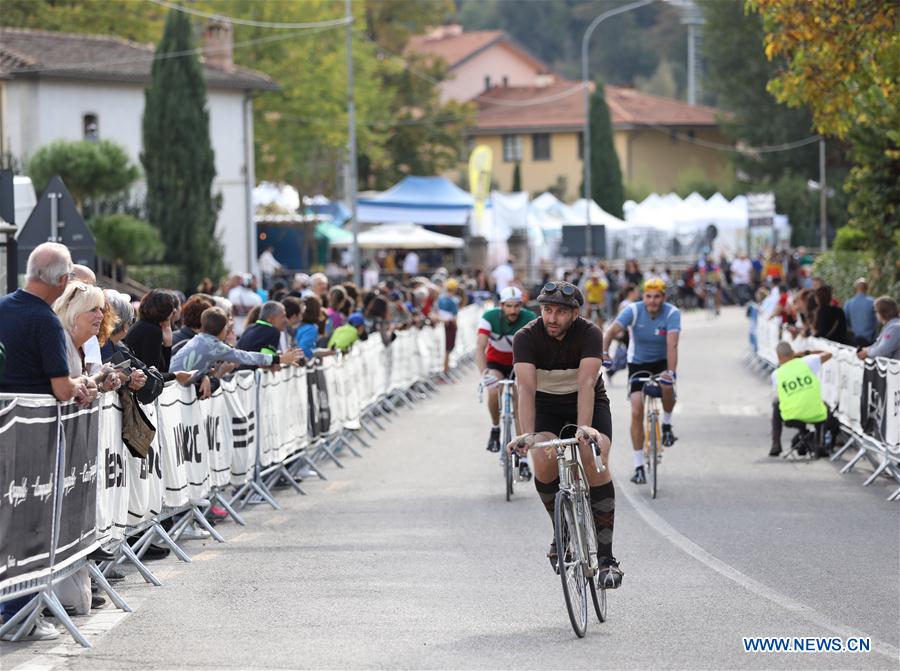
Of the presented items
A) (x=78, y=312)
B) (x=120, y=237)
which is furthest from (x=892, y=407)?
(x=120, y=237)

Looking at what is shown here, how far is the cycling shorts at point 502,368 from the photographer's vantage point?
1600cm

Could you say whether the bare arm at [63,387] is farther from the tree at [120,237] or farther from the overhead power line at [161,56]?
the overhead power line at [161,56]

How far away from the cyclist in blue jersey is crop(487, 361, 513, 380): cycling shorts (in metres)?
1.07

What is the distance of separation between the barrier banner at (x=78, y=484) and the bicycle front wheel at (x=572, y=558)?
2570 mm

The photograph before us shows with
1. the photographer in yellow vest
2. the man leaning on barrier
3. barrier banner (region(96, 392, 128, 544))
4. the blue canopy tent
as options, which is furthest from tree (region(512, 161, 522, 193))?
barrier banner (region(96, 392, 128, 544))

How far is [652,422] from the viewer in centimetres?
1504

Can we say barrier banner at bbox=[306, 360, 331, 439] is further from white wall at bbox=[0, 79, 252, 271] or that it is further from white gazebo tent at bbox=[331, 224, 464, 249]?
white gazebo tent at bbox=[331, 224, 464, 249]

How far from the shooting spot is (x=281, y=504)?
1485 cm

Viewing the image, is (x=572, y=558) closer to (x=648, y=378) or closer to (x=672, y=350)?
(x=672, y=350)

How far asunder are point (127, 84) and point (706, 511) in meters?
36.6

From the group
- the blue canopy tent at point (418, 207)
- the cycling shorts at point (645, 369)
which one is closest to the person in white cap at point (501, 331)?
the cycling shorts at point (645, 369)

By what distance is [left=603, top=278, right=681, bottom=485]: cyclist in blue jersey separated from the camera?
604 inches

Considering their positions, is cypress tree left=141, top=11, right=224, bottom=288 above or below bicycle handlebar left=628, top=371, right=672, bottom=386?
above

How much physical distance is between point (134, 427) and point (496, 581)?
241cm
